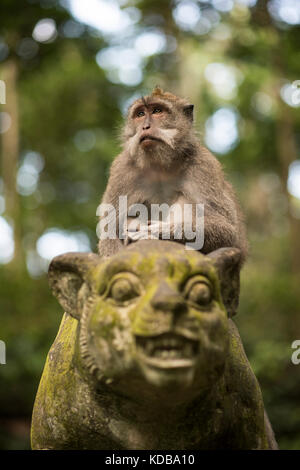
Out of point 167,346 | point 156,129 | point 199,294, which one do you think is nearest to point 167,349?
point 167,346

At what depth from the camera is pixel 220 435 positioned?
7.70ft

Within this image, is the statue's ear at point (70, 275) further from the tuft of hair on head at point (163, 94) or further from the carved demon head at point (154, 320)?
the tuft of hair on head at point (163, 94)

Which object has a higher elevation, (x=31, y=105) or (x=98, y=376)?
(x=31, y=105)

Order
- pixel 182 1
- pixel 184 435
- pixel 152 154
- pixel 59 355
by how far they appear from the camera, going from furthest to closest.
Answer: pixel 182 1, pixel 152 154, pixel 59 355, pixel 184 435

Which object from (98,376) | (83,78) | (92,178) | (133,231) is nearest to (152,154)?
(133,231)

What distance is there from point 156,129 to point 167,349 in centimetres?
259

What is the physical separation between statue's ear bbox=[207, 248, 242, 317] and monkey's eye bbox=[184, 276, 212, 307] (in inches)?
7.9

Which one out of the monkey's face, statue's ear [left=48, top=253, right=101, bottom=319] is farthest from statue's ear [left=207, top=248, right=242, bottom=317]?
the monkey's face

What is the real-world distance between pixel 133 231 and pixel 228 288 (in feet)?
3.28

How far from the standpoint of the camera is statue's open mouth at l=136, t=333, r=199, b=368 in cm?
188

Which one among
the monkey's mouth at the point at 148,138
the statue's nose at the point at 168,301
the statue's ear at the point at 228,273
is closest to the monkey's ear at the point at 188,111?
the monkey's mouth at the point at 148,138

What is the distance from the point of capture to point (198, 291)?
1997mm

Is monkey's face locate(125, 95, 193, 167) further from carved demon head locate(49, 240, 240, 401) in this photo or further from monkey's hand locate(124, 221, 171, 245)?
carved demon head locate(49, 240, 240, 401)
